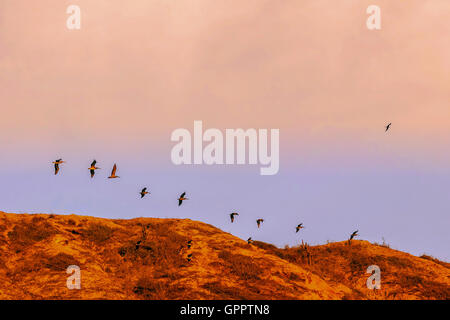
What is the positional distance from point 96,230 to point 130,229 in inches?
124

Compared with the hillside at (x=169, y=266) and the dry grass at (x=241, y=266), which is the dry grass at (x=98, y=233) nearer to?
the hillside at (x=169, y=266)

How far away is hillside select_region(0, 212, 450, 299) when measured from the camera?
26312mm

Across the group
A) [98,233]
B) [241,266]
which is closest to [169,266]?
[241,266]

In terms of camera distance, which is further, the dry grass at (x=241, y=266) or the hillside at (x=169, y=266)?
the dry grass at (x=241, y=266)

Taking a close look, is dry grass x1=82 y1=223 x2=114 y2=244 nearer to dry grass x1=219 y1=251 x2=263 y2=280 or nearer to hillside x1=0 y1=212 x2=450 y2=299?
hillside x1=0 y1=212 x2=450 y2=299

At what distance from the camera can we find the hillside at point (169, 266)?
26.3 m

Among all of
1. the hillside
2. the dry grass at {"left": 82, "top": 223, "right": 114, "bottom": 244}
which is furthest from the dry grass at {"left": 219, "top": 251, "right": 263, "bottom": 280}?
the dry grass at {"left": 82, "top": 223, "right": 114, "bottom": 244}

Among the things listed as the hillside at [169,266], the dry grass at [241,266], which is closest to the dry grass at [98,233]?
the hillside at [169,266]

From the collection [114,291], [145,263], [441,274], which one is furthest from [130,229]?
[441,274]

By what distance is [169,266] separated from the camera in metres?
30.1

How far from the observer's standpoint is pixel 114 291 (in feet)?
84.6
